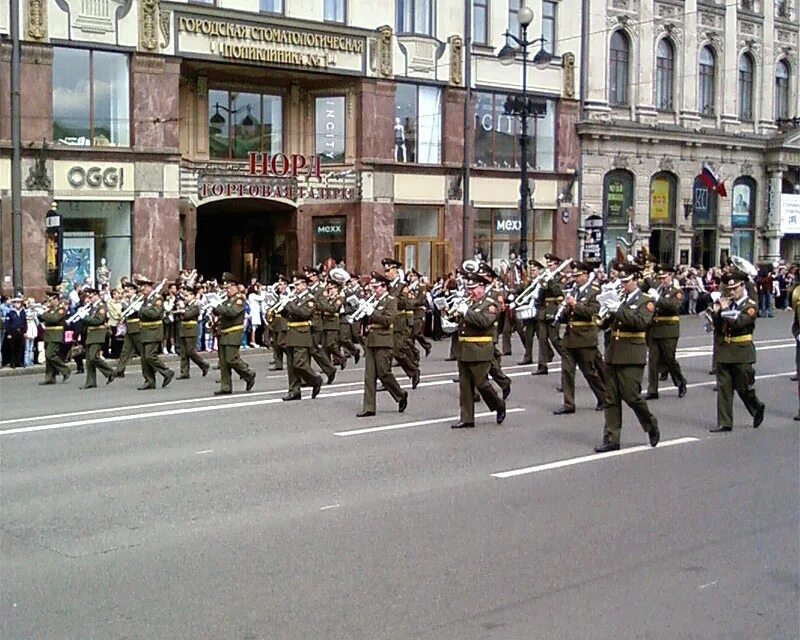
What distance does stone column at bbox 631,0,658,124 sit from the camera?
41.1 metres

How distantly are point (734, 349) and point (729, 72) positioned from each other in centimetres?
3472

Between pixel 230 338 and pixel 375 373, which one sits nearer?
pixel 375 373

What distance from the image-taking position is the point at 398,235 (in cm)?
3444

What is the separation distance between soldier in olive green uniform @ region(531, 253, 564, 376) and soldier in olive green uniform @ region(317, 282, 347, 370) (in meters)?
3.45

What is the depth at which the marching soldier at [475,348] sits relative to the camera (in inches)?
518

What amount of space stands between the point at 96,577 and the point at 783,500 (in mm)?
5648

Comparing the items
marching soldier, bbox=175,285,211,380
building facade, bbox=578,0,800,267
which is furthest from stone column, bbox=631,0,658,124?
marching soldier, bbox=175,285,211,380

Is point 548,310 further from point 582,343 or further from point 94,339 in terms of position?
point 94,339

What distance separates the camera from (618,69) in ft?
134

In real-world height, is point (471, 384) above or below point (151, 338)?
below

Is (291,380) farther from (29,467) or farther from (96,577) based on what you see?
(96,577)

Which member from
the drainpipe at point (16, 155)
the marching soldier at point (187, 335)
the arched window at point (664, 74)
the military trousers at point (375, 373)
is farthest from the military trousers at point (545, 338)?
the arched window at point (664, 74)

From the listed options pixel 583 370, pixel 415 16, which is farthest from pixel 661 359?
pixel 415 16

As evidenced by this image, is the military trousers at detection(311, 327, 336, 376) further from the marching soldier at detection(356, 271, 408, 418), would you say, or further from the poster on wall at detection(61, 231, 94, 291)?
the poster on wall at detection(61, 231, 94, 291)
